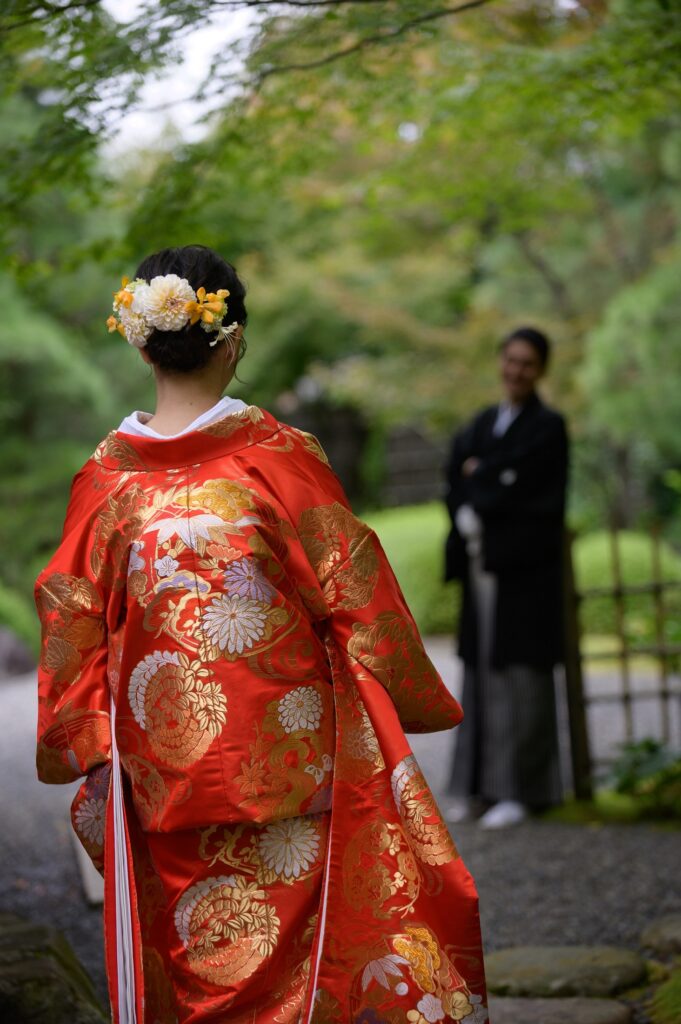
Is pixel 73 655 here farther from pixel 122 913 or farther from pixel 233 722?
pixel 122 913

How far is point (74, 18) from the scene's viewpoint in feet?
9.87

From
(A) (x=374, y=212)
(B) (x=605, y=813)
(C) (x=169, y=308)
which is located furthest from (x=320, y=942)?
(A) (x=374, y=212)

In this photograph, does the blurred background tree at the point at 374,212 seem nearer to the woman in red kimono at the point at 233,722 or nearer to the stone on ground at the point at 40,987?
the woman in red kimono at the point at 233,722

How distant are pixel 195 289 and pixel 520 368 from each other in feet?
9.63

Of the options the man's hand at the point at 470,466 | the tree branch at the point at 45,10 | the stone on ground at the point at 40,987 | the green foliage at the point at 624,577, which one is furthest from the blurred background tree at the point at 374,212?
the stone on ground at the point at 40,987

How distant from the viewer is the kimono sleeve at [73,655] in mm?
2137

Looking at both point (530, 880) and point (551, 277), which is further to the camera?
point (551, 277)

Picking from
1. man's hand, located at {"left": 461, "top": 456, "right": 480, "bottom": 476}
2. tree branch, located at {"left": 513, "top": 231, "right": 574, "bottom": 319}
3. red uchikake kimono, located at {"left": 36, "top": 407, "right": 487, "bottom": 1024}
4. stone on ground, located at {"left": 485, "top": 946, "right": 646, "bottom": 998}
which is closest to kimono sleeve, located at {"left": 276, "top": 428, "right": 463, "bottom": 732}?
red uchikake kimono, located at {"left": 36, "top": 407, "right": 487, "bottom": 1024}

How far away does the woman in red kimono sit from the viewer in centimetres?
204

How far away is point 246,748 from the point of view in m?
2.03

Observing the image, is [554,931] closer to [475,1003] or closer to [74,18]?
[475,1003]

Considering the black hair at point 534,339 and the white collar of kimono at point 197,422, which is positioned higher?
the white collar of kimono at point 197,422

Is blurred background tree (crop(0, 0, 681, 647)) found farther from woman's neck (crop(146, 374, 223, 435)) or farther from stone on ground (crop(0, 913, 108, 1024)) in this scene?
stone on ground (crop(0, 913, 108, 1024))

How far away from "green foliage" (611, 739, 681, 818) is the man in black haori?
32cm
